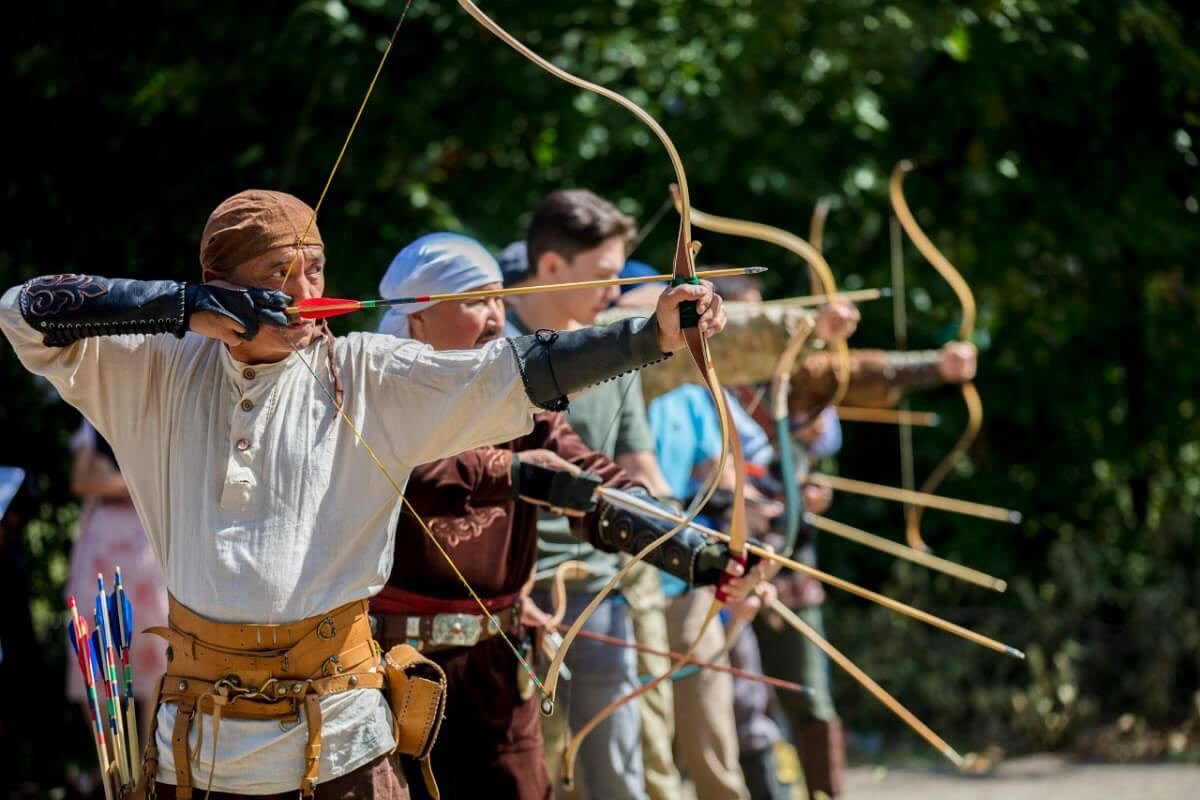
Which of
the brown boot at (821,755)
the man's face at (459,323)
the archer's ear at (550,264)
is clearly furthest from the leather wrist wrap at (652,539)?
the brown boot at (821,755)

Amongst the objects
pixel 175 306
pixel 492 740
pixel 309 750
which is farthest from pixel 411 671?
pixel 175 306

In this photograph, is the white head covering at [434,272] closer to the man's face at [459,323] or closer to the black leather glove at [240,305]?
the man's face at [459,323]

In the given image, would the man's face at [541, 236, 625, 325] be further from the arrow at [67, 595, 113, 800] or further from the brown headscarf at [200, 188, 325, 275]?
the arrow at [67, 595, 113, 800]

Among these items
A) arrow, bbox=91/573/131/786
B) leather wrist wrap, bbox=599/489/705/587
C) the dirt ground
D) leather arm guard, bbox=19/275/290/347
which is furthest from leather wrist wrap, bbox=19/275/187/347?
the dirt ground

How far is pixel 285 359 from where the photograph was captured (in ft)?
8.52

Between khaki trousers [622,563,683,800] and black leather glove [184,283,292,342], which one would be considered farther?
khaki trousers [622,563,683,800]

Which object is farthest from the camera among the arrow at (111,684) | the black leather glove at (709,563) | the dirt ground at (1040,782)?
the dirt ground at (1040,782)

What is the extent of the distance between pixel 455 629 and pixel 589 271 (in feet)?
4.28

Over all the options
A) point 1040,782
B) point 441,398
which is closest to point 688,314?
point 441,398

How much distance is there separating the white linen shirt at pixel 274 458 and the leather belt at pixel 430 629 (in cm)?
49

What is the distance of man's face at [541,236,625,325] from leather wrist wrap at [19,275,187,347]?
1697mm

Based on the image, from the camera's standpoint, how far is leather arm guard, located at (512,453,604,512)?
10.5 ft

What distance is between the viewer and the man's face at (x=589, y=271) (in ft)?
13.3

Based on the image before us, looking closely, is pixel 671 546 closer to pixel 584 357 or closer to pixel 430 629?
pixel 430 629
